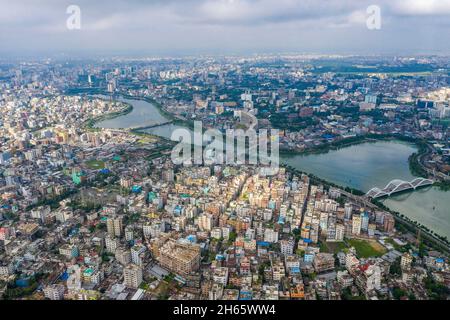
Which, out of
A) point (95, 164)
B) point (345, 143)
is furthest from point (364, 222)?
point (95, 164)

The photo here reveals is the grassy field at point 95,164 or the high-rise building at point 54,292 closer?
the high-rise building at point 54,292

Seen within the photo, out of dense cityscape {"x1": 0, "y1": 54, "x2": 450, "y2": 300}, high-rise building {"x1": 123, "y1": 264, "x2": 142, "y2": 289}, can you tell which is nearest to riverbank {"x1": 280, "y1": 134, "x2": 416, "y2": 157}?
dense cityscape {"x1": 0, "y1": 54, "x2": 450, "y2": 300}

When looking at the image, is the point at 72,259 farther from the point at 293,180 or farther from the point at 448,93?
the point at 448,93

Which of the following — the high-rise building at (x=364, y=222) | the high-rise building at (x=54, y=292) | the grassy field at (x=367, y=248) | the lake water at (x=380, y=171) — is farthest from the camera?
the lake water at (x=380, y=171)

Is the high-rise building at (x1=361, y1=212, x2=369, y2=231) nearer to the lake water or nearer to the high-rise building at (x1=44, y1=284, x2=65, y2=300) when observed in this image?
the lake water

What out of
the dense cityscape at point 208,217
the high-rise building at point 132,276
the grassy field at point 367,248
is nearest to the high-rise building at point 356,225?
the dense cityscape at point 208,217

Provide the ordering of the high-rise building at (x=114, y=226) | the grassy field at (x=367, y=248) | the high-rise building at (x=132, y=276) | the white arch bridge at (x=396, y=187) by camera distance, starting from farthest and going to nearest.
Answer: the white arch bridge at (x=396, y=187)
the high-rise building at (x=114, y=226)
the grassy field at (x=367, y=248)
the high-rise building at (x=132, y=276)

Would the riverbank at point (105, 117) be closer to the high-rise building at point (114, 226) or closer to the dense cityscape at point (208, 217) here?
the dense cityscape at point (208, 217)
